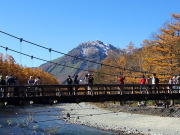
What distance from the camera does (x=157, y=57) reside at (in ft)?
117

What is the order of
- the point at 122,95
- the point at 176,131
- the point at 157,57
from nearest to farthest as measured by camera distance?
the point at 122,95
the point at 176,131
the point at 157,57

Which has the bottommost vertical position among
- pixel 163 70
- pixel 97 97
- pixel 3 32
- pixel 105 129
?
pixel 105 129

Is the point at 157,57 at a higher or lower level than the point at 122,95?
higher


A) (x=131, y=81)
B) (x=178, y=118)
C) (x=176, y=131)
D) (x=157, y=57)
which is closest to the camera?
(x=176, y=131)

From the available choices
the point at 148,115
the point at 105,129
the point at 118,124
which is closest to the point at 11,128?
the point at 105,129

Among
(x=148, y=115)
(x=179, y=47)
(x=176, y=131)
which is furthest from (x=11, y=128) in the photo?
(x=179, y=47)

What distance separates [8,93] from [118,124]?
17.5 meters

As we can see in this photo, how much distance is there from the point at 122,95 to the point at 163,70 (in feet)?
58.7

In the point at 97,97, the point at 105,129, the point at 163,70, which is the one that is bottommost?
the point at 105,129

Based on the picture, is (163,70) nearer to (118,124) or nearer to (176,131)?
(118,124)

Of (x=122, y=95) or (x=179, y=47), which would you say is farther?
(x=179, y=47)

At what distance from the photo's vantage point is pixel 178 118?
106 feet

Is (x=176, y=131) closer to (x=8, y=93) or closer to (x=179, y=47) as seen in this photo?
(x=179, y=47)

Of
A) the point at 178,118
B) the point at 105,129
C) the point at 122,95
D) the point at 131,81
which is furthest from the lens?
the point at 131,81
